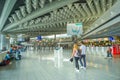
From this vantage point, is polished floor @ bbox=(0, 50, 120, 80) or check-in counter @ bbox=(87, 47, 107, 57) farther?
check-in counter @ bbox=(87, 47, 107, 57)

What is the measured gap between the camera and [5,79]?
953 centimetres

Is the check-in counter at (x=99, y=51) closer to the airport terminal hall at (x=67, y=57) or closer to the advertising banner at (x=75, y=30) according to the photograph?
the airport terminal hall at (x=67, y=57)

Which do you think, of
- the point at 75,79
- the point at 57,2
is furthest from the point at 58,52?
the point at 75,79

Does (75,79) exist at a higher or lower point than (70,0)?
lower

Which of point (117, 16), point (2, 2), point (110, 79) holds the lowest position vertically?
point (110, 79)

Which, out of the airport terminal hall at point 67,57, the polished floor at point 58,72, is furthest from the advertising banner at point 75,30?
the polished floor at point 58,72

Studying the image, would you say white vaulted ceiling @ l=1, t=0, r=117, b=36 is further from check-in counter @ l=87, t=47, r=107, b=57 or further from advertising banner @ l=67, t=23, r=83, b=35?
check-in counter @ l=87, t=47, r=107, b=57

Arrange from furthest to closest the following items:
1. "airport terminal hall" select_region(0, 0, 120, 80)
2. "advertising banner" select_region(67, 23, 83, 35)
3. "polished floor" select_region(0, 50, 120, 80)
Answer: "advertising banner" select_region(67, 23, 83, 35) < "airport terminal hall" select_region(0, 0, 120, 80) < "polished floor" select_region(0, 50, 120, 80)

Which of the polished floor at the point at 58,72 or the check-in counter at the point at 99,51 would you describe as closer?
the polished floor at the point at 58,72

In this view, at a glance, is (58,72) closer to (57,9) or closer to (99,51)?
(57,9)

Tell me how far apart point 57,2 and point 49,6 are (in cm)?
159

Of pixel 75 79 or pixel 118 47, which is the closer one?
pixel 75 79

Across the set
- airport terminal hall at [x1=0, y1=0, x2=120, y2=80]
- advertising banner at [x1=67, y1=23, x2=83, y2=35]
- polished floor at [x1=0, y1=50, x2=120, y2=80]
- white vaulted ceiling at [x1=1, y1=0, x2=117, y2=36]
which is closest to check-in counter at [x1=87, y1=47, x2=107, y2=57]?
airport terminal hall at [x1=0, y1=0, x2=120, y2=80]

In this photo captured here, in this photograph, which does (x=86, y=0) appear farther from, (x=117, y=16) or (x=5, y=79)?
(x=5, y=79)
